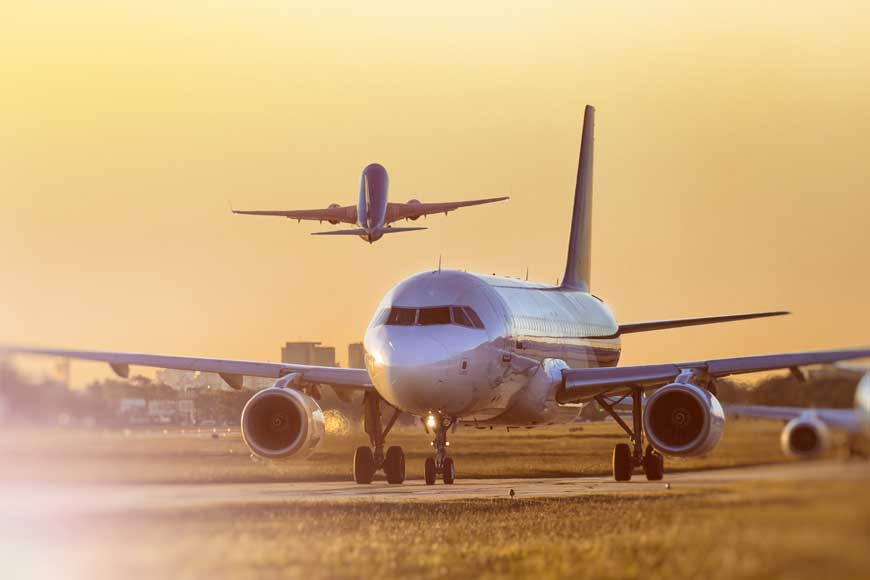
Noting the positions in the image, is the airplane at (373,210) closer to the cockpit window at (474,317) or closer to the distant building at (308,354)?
the distant building at (308,354)

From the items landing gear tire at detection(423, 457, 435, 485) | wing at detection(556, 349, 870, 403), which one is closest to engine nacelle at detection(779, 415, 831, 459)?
wing at detection(556, 349, 870, 403)

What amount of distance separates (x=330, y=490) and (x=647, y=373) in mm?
8024

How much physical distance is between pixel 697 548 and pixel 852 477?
2256 millimetres

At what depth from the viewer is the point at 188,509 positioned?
800 inches

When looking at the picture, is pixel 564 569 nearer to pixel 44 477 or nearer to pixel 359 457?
pixel 44 477

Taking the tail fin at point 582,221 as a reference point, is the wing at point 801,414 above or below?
below

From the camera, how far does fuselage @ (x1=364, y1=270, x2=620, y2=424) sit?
103ft

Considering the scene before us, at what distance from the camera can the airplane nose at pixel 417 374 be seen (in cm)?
3125

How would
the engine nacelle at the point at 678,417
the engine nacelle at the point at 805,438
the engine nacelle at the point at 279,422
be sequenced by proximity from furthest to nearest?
1. the engine nacelle at the point at 279,422
2. the engine nacelle at the point at 678,417
3. the engine nacelle at the point at 805,438

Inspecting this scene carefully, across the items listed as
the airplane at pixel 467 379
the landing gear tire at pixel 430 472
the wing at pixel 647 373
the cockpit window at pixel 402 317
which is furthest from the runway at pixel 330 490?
the cockpit window at pixel 402 317

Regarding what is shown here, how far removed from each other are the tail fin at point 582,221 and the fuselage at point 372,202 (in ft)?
82.1

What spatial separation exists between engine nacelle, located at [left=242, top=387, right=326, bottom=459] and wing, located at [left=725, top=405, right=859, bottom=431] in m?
12.3

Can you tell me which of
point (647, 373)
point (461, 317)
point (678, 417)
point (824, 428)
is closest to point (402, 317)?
point (461, 317)

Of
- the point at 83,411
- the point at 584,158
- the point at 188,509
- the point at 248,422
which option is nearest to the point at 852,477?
the point at 188,509
